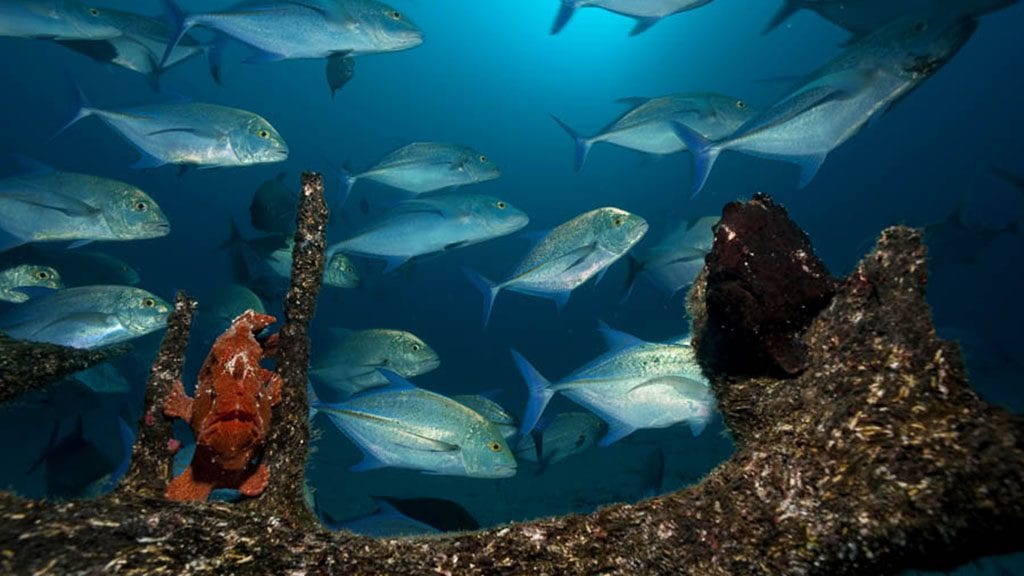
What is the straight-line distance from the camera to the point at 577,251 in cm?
557

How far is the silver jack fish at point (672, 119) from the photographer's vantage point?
20.7ft

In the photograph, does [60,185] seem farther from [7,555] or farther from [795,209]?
[795,209]

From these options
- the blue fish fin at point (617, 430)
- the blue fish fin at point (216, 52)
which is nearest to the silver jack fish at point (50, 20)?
the blue fish fin at point (216, 52)

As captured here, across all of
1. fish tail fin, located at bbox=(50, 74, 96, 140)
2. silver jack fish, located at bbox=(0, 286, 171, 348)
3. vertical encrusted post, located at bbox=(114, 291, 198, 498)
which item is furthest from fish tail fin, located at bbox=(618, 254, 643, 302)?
fish tail fin, located at bbox=(50, 74, 96, 140)

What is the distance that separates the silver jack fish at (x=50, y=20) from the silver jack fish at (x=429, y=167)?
10.5ft

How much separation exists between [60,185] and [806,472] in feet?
20.7

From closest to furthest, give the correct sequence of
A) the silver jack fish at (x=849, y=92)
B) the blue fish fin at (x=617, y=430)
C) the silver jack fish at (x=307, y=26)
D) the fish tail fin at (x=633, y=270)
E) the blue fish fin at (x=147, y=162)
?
the silver jack fish at (x=849, y=92) → the blue fish fin at (x=617, y=430) → the silver jack fish at (x=307, y=26) → the blue fish fin at (x=147, y=162) → the fish tail fin at (x=633, y=270)

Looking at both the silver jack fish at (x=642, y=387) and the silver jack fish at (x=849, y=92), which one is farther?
the silver jack fish at (x=642, y=387)

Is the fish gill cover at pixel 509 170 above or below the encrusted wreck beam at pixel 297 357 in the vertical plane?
below

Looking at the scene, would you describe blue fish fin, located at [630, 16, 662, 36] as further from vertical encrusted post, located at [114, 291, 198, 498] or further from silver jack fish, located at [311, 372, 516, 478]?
vertical encrusted post, located at [114, 291, 198, 498]

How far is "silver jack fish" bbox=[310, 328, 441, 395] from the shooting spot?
6875mm

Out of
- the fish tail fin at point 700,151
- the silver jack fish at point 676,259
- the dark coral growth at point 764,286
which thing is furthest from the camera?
the silver jack fish at point 676,259

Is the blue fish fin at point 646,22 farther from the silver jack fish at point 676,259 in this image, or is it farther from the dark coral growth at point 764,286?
the dark coral growth at point 764,286

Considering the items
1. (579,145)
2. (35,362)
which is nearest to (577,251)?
(579,145)
